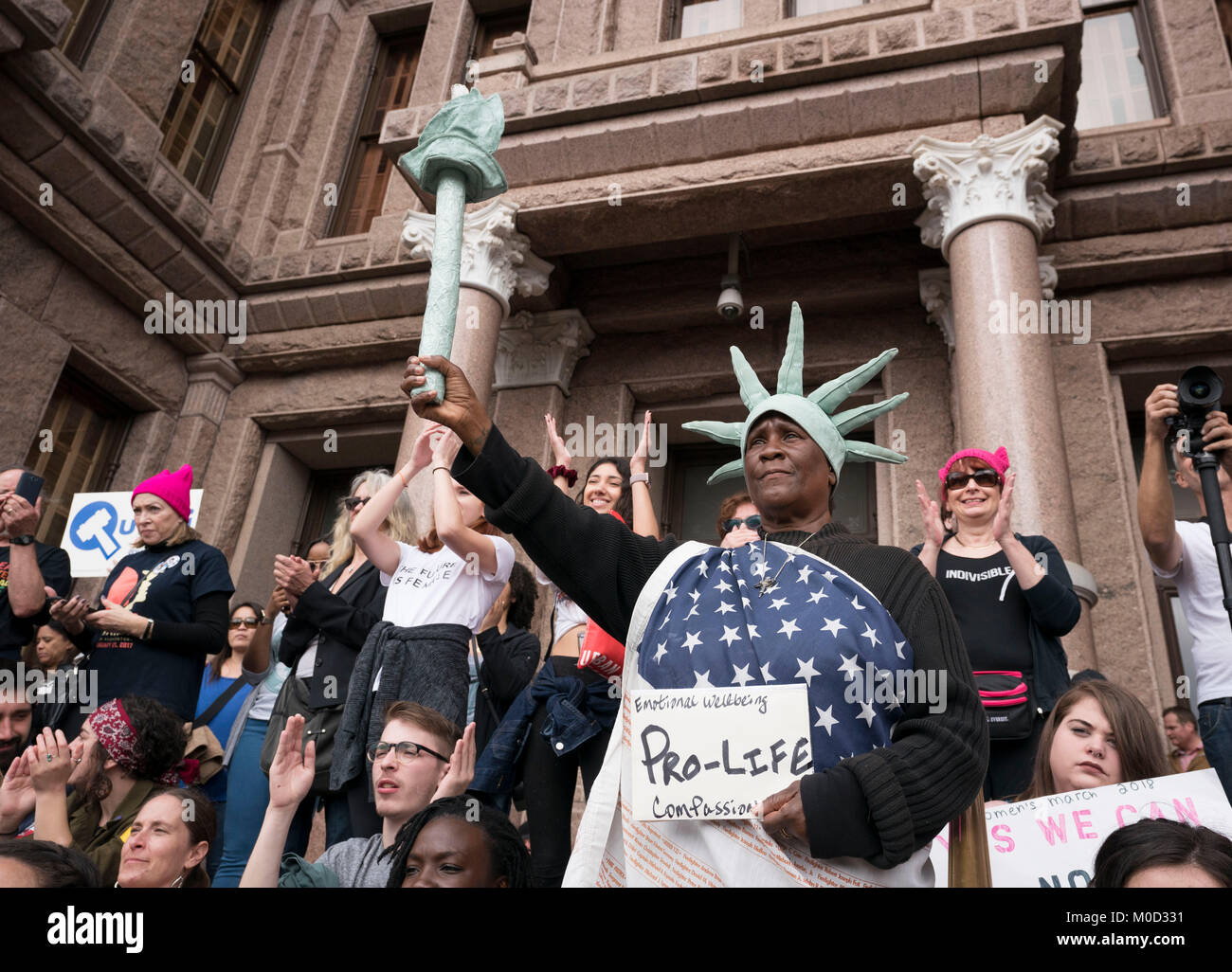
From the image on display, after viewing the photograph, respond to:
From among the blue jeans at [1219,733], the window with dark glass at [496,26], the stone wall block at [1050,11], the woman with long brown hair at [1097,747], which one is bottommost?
the woman with long brown hair at [1097,747]

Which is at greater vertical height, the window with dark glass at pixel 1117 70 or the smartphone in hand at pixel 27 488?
the window with dark glass at pixel 1117 70

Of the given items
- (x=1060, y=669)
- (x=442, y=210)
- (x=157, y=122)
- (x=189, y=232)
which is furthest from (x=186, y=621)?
(x=157, y=122)

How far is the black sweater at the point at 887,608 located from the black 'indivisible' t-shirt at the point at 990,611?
160 cm

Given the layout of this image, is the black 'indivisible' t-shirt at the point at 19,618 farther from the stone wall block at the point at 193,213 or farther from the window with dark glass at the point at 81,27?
the window with dark glass at the point at 81,27

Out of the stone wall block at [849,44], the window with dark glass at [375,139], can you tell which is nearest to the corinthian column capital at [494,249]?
the stone wall block at [849,44]

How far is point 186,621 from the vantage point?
455 cm

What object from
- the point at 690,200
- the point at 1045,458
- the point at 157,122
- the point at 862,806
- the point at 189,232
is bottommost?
the point at 862,806

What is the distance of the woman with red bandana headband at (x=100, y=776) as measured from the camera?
3182 millimetres

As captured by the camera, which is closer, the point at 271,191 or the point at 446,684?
the point at 446,684

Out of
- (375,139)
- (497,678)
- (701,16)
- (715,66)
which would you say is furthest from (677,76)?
(375,139)

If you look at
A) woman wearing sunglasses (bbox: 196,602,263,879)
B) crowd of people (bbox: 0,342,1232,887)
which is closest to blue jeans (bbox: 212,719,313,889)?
crowd of people (bbox: 0,342,1232,887)

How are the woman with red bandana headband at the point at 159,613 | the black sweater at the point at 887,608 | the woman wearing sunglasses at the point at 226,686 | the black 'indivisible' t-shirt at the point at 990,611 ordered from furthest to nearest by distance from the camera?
the woman wearing sunglasses at the point at 226,686, the woman with red bandana headband at the point at 159,613, the black 'indivisible' t-shirt at the point at 990,611, the black sweater at the point at 887,608
